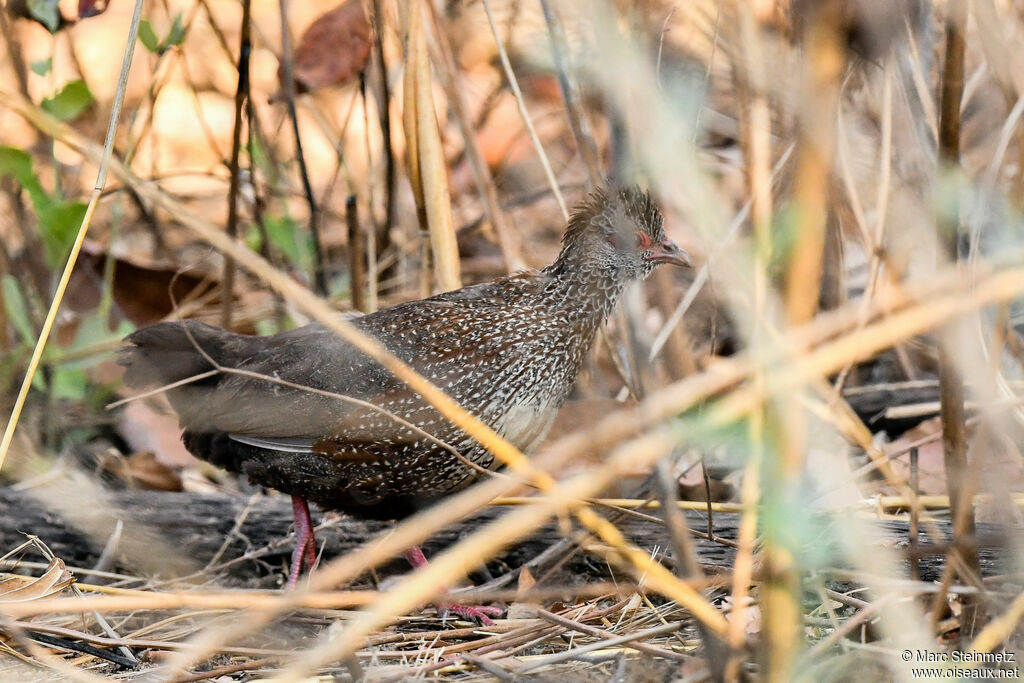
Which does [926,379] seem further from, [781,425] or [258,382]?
[781,425]

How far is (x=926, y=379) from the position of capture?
171 inches

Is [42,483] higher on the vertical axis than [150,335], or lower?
lower

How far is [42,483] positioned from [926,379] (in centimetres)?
358

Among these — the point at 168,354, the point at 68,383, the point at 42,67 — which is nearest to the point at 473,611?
the point at 168,354

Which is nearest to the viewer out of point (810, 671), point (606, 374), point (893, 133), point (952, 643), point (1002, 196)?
point (810, 671)

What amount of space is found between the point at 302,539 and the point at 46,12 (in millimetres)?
1926

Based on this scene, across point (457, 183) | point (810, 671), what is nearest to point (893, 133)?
point (810, 671)

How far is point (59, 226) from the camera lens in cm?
406

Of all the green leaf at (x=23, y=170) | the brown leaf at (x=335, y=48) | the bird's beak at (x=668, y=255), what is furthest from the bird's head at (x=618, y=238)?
the green leaf at (x=23, y=170)

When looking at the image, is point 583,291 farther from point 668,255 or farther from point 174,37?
point 174,37

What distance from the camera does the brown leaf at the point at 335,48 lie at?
3.79 m

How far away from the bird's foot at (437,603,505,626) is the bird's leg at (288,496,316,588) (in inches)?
20.7

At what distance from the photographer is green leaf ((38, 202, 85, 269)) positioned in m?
4.03

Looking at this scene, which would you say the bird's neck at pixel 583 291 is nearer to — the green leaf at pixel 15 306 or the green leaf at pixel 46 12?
the green leaf at pixel 46 12
